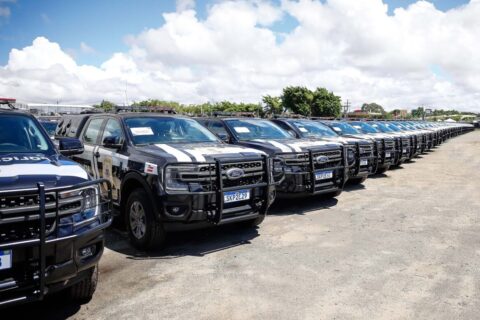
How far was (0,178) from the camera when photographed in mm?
2939

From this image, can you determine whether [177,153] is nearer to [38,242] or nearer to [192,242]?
[192,242]

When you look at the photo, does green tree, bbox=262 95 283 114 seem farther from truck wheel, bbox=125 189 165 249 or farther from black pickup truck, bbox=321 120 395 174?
truck wheel, bbox=125 189 165 249

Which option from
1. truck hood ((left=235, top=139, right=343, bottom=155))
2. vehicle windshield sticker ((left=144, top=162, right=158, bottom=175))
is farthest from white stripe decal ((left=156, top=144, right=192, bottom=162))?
truck hood ((left=235, top=139, right=343, bottom=155))

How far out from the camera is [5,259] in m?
2.72

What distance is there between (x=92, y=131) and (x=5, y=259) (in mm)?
4030

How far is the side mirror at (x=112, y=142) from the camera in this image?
5.42 metres

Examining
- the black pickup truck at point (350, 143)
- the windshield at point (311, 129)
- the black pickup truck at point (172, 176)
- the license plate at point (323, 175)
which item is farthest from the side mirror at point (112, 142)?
the windshield at point (311, 129)

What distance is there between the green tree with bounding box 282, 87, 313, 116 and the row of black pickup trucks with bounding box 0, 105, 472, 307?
2339 inches

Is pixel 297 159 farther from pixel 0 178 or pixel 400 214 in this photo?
pixel 0 178

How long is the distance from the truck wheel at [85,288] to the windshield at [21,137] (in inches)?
54.9

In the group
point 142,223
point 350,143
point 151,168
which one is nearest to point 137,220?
point 142,223

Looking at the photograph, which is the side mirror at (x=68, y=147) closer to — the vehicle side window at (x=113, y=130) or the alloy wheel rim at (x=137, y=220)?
the alloy wheel rim at (x=137, y=220)

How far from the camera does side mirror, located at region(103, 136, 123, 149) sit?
5.42 meters

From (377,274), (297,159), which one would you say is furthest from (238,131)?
(377,274)
